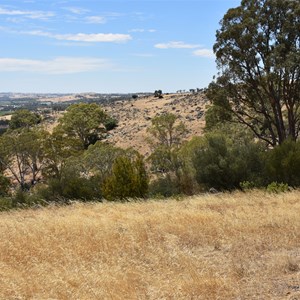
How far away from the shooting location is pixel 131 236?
280 inches

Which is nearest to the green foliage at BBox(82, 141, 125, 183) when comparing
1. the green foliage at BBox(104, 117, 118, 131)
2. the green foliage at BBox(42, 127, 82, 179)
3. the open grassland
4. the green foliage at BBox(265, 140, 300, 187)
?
the green foliage at BBox(42, 127, 82, 179)

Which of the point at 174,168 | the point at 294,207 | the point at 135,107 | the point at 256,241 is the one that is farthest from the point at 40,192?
the point at 135,107

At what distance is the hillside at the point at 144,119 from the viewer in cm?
6008

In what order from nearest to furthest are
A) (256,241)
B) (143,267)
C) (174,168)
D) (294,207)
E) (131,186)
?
(143,267) → (256,241) → (294,207) → (131,186) → (174,168)

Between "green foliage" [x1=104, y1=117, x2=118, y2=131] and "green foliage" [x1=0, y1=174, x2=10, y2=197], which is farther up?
"green foliage" [x1=104, y1=117, x2=118, y2=131]

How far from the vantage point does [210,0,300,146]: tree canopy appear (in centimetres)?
1894

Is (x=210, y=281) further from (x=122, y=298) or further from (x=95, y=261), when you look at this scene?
(x=95, y=261)

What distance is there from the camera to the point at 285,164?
16484mm

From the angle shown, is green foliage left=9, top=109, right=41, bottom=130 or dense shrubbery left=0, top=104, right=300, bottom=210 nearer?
dense shrubbery left=0, top=104, right=300, bottom=210

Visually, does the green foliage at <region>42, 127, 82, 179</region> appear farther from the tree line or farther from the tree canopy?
the tree canopy

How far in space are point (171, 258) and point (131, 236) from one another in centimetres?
131

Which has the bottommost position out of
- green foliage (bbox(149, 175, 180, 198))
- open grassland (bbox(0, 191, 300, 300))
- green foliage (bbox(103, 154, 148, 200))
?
green foliage (bbox(149, 175, 180, 198))

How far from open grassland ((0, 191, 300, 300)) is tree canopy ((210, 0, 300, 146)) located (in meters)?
11.1

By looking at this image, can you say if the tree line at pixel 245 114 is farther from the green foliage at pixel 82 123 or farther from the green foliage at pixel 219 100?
the green foliage at pixel 82 123
